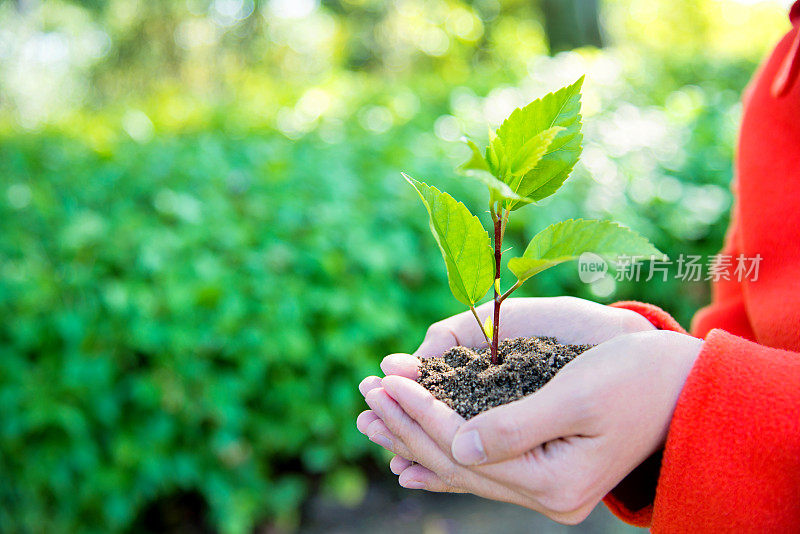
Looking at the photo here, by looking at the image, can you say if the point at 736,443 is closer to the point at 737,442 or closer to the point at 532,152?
the point at 737,442

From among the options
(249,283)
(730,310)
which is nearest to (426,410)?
(730,310)

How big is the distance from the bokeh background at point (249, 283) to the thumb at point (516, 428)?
4.81 feet

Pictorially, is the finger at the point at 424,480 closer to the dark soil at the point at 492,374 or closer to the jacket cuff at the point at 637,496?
the dark soil at the point at 492,374

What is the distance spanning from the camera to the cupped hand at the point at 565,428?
80cm

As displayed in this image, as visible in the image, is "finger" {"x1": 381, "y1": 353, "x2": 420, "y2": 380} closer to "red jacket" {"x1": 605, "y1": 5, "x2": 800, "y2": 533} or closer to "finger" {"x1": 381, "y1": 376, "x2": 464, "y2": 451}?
"finger" {"x1": 381, "y1": 376, "x2": 464, "y2": 451}

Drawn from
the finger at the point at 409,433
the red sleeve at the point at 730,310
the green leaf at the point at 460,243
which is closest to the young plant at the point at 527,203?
the green leaf at the point at 460,243

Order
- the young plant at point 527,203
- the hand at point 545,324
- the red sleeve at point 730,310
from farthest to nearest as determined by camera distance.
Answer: the red sleeve at point 730,310 → the hand at point 545,324 → the young plant at point 527,203

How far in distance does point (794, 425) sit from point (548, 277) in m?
1.70

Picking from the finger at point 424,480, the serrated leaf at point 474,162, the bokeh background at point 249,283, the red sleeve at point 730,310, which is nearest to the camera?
the serrated leaf at point 474,162

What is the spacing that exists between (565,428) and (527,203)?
1.07ft

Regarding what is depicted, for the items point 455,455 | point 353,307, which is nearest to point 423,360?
point 455,455

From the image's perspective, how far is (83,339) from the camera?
6.99 ft

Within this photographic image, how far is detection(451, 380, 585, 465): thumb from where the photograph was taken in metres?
0.79

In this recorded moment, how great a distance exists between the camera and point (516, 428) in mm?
793
